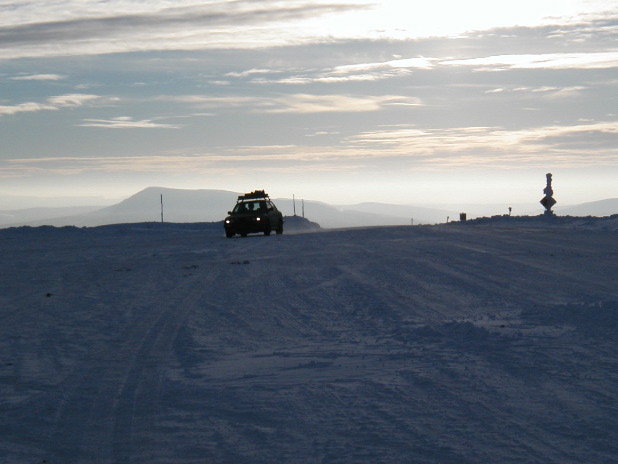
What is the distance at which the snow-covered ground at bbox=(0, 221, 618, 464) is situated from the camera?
5.72 meters

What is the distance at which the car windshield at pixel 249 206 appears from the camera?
34.2m

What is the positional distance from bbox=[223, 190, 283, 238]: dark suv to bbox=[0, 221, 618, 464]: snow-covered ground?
15451 mm

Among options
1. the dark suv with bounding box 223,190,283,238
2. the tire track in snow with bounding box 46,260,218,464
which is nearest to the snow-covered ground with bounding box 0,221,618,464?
the tire track in snow with bounding box 46,260,218,464

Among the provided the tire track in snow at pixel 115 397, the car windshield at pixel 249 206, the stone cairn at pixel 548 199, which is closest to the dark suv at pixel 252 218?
the car windshield at pixel 249 206

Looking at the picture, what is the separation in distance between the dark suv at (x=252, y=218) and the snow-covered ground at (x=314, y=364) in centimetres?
1545

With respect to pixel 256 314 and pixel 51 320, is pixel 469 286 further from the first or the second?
pixel 51 320

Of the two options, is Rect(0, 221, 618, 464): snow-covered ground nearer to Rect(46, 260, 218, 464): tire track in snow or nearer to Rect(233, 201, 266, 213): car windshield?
Rect(46, 260, 218, 464): tire track in snow

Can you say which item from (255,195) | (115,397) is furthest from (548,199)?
(115,397)

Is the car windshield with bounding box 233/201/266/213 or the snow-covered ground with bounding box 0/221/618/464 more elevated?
the car windshield with bounding box 233/201/266/213

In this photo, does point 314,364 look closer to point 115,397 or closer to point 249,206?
point 115,397

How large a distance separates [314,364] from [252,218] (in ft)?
83.5

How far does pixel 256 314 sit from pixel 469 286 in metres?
4.33

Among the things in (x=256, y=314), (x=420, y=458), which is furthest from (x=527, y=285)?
(x=420, y=458)

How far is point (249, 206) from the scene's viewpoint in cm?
3472
